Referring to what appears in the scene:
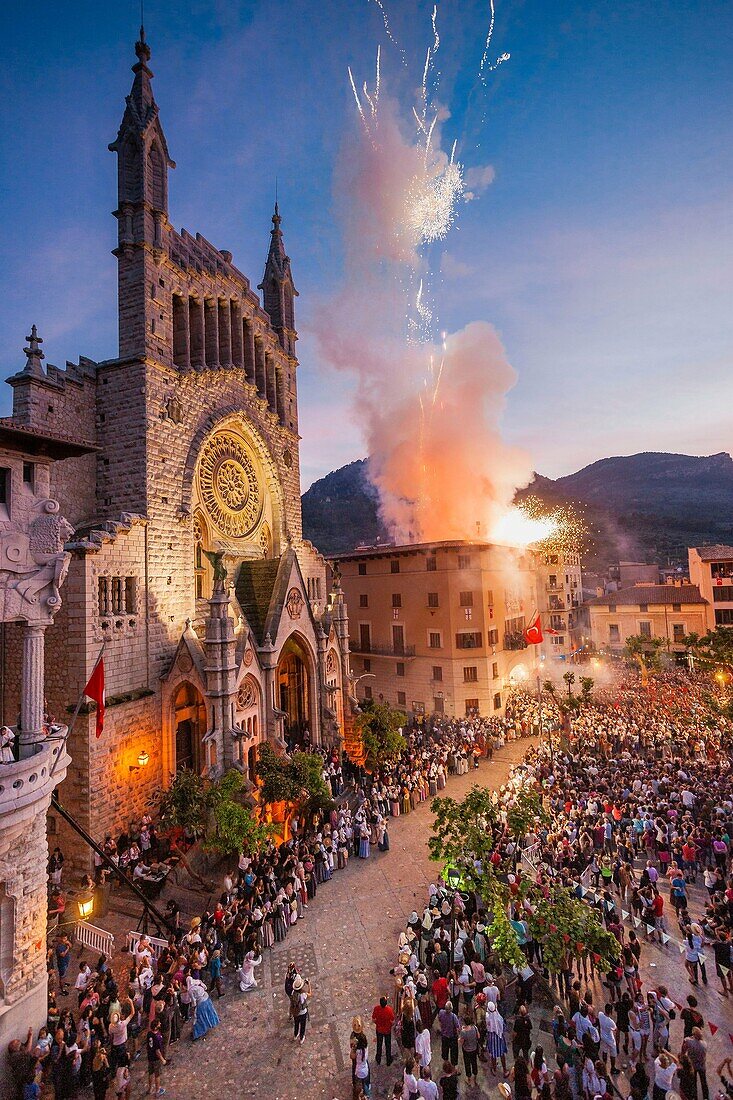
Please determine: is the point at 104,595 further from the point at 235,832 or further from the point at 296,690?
the point at 296,690

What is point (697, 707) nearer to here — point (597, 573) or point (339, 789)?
point (339, 789)

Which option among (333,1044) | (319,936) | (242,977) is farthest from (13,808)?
(319,936)

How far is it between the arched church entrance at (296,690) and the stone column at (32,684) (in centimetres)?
1584

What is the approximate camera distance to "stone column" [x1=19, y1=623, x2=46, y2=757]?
12.2 meters

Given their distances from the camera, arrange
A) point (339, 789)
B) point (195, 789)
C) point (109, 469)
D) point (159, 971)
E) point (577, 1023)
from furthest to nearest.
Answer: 1. point (339, 789)
2. point (109, 469)
3. point (195, 789)
4. point (159, 971)
5. point (577, 1023)

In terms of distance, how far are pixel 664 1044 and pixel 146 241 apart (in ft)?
100

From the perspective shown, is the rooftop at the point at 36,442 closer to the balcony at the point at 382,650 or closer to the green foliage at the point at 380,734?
the green foliage at the point at 380,734

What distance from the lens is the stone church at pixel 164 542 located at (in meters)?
19.2

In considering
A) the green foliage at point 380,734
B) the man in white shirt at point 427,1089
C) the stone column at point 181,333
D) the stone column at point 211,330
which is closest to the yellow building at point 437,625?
the green foliage at point 380,734

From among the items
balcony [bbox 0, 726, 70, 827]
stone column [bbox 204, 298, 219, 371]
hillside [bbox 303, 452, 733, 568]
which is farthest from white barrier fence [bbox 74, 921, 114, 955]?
hillside [bbox 303, 452, 733, 568]

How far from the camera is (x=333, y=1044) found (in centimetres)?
1158

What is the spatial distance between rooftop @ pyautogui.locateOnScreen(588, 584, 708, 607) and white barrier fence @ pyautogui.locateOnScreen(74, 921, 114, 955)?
5967 cm

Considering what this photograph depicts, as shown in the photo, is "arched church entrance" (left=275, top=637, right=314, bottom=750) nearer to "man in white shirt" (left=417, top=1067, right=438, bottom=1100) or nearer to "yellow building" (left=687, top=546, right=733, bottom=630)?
"man in white shirt" (left=417, top=1067, right=438, bottom=1100)

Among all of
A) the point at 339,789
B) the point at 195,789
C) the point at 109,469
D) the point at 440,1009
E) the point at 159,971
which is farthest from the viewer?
the point at 339,789
